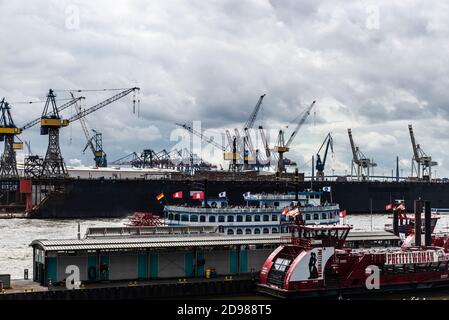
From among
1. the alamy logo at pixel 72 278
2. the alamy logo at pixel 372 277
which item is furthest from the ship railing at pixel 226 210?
the alamy logo at pixel 72 278

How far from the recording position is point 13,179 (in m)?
159

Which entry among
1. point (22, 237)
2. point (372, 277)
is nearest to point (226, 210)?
point (372, 277)

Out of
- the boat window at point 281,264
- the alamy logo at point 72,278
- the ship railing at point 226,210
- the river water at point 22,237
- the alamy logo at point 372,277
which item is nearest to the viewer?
the alamy logo at point 72,278

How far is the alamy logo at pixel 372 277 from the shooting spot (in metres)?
49.6

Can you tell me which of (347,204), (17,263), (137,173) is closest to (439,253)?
(17,263)

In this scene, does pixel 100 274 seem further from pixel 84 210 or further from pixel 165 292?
pixel 84 210

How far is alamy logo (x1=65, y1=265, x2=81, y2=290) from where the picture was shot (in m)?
45.0

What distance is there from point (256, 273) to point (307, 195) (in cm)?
2949

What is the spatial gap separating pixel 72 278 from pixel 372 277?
22158 mm

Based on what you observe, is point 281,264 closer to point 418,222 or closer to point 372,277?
point 372,277

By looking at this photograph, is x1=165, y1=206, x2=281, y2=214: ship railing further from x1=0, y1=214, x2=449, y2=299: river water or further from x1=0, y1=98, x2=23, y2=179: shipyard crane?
x1=0, y1=98, x2=23, y2=179: shipyard crane

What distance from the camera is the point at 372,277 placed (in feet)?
163

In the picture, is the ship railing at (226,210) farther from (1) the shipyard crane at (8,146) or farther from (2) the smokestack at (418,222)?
(1) the shipyard crane at (8,146)

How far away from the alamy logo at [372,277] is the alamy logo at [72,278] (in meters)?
21.2
